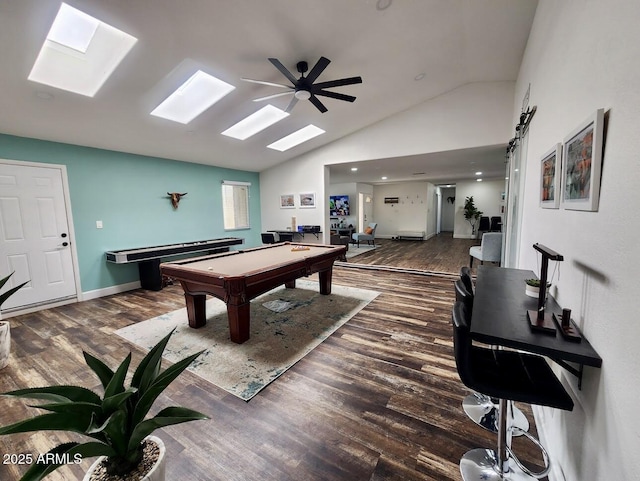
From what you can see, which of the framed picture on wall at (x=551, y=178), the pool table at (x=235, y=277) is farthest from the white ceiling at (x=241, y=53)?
the pool table at (x=235, y=277)

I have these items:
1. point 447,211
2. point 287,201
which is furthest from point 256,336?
point 447,211

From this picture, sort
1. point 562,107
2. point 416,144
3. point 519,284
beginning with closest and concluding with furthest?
1. point 562,107
2. point 519,284
3. point 416,144

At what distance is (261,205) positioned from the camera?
7797 mm

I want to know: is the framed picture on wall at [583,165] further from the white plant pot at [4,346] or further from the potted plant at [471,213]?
the potted plant at [471,213]

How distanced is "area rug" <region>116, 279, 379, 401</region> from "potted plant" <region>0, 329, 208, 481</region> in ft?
3.88

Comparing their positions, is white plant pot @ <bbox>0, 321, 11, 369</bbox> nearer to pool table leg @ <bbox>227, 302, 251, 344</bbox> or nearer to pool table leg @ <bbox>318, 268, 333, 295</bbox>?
pool table leg @ <bbox>227, 302, 251, 344</bbox>

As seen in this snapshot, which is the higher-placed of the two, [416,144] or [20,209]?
[416,144]

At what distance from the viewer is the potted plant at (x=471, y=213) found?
11109 millimetres

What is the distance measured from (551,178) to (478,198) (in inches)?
422

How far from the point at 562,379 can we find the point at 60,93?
5144 millimetres

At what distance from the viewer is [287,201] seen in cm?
726

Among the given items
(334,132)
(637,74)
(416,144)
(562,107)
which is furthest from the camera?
(334,132)

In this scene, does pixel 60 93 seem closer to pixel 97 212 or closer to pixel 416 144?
pixel 97 212

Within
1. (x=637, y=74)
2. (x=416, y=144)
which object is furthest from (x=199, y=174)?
(x=637, y=74)
